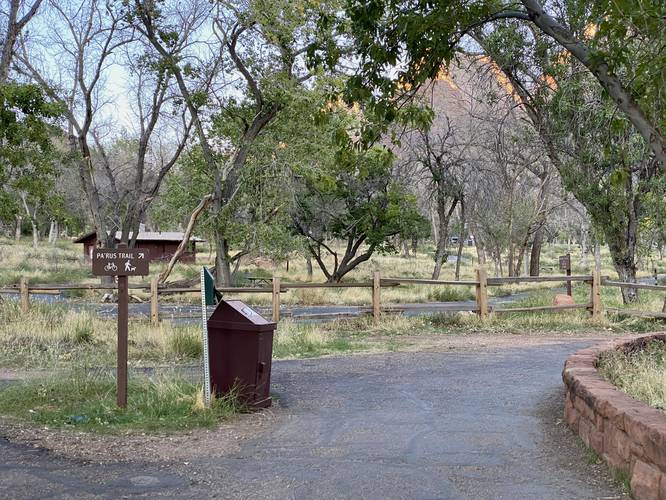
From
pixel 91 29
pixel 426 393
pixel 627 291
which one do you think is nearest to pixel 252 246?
pixel 91 29

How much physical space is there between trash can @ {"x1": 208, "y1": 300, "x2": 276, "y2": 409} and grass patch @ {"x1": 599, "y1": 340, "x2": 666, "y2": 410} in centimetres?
346

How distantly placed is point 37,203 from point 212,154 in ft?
31.7

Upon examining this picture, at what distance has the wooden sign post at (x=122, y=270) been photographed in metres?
6.93

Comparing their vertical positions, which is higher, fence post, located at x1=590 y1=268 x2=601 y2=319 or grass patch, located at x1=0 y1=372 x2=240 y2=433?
fence post, located at x1=590 y1=268 x2=601 y2=319

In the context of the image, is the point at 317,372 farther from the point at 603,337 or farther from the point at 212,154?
the point at 212,154

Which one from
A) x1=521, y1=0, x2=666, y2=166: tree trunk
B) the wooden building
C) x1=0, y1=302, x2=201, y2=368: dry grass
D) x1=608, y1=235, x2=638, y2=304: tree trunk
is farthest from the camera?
the wooden building

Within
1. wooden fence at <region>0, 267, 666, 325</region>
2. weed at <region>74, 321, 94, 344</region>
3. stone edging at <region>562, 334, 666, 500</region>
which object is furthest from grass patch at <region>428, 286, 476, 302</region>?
stone edging at <region>562, 334, 666, 500</region>

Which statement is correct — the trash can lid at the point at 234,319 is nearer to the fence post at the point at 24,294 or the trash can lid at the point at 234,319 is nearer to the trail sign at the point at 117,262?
the trail sign at the point at 117,262

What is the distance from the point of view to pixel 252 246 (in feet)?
82.7

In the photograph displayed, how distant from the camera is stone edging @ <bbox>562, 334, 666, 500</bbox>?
454 cm

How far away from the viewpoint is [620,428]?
5129 millimetres

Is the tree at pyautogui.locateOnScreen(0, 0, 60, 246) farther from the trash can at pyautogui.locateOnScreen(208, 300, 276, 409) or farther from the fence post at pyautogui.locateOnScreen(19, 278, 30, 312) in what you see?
the trash can at pyautogui.locateOnScreen(208, 300, 276, 409)

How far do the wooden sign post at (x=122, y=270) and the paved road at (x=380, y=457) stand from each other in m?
1.34

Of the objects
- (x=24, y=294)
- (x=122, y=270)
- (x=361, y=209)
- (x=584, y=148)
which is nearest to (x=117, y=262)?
(x=122, y=270)
